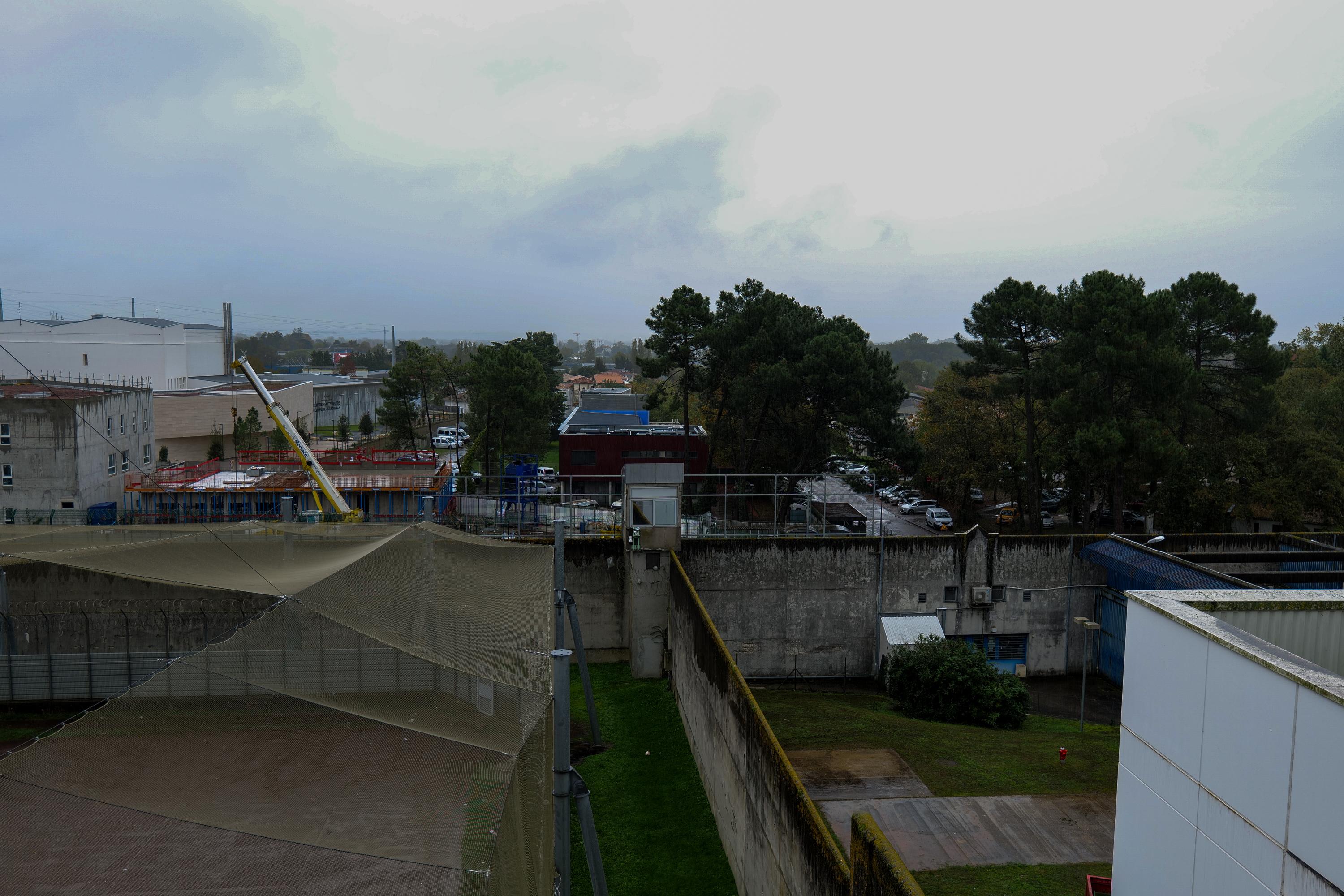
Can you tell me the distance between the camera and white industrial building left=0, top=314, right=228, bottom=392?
6003cm

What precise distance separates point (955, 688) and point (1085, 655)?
2822 millimetres

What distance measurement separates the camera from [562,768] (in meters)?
8.44

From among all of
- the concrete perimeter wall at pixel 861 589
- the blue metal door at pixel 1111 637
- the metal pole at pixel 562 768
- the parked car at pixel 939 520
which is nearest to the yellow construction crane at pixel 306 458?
the concrete perimeter wall at pixel 861 589

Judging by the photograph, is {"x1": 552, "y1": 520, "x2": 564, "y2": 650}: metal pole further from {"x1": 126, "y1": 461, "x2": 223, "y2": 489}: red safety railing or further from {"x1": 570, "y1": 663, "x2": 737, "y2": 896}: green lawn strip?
{"x1": 126, "y1": 461, "x2": 223, "y2": 489}: red safety railing

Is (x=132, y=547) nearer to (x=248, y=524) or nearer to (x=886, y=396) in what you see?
(x=248, y=524)

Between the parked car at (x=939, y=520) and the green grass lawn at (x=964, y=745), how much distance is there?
17508 mm

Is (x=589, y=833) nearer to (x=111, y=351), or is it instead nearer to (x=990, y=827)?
(x=990, y=827)

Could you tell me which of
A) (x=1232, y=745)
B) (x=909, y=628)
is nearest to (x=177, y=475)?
(x=909, y=628)

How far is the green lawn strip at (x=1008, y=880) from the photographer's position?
11492 mm

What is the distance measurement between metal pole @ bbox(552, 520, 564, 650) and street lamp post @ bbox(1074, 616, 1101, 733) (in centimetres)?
1088

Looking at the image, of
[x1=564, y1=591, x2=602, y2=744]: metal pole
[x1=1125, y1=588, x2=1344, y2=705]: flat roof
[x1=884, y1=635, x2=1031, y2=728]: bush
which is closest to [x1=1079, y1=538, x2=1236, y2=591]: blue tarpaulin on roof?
[x1=884, y1=635, x2=1031, y2=728]: bush

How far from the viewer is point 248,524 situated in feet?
59.1

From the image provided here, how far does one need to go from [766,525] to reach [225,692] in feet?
55.4

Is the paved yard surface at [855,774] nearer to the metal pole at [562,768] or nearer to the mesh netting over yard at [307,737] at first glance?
the mesh netting over yard at [307,737]
